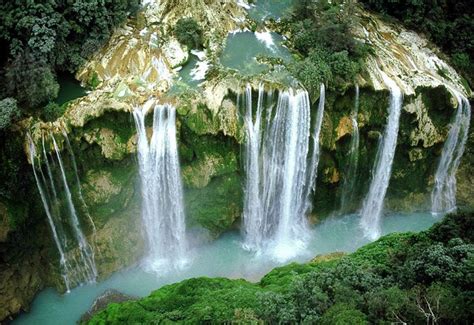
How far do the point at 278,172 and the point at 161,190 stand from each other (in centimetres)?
374

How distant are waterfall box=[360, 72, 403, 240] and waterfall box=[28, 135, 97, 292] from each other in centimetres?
917

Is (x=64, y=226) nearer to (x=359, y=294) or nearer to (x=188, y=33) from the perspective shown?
(x=188, y=33)

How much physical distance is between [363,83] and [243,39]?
14.9 feet

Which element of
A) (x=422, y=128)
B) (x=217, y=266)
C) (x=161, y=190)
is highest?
(x=422, y=128)

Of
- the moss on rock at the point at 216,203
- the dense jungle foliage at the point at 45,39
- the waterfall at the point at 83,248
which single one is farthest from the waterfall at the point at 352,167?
the waterfall at the point at 83,248

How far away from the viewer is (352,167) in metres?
17.3

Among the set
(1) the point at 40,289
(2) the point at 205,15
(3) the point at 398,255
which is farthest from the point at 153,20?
(3) the point at 398,255

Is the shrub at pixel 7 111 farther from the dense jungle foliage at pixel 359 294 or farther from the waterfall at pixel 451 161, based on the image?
the waterfall at pixel 451 161

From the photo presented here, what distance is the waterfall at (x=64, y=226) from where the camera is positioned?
1441 centimetres

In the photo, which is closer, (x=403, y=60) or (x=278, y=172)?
(x=278, y=172)

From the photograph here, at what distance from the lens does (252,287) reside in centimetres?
1255

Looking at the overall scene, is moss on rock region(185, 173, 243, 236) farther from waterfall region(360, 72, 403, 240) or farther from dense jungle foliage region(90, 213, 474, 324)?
waterfall region(360, 72, 403, 240)

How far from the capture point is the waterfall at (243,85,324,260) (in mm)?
15656

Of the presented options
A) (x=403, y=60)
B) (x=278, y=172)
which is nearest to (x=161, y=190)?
(x=278, y=172)
